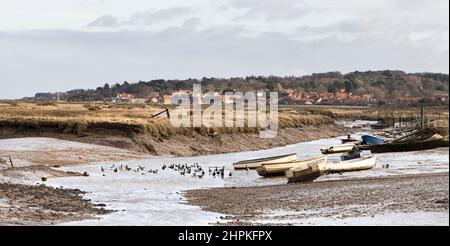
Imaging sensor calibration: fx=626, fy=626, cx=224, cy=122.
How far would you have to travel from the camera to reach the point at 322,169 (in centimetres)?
3775

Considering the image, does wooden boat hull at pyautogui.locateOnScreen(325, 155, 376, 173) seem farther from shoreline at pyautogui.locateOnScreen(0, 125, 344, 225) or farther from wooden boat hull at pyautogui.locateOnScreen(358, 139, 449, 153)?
shoreline at pyautogui.locateOnScreen(0, 125, 344, 225)

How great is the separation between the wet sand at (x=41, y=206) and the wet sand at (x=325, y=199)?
16.9 ft

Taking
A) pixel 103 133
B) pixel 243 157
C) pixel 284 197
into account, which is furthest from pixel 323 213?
pixel 103 133

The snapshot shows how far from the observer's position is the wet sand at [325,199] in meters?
22.4

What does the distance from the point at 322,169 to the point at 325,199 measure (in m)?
10.6

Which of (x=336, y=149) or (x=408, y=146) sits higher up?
(x=408, y=146)

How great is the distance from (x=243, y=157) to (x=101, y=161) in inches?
577

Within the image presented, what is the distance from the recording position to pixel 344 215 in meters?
22.1

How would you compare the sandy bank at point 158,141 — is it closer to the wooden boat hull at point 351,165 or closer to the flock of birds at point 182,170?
the flock of birds at point 182,170

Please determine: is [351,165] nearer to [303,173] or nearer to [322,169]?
[322,169]

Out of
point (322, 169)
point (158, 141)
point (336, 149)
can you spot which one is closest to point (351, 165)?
point (322, 169)

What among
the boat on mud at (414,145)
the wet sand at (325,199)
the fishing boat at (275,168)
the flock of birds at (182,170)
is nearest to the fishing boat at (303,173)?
the wet sand at (325,199)

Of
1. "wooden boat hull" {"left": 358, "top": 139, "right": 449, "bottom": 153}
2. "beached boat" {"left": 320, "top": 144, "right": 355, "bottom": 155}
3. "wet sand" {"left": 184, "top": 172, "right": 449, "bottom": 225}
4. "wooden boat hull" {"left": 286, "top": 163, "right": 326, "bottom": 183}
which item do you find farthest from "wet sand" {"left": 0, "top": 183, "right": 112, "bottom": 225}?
"beached boat" {"left": 320, "top": 144, "right": 355, "bottom": 155}
